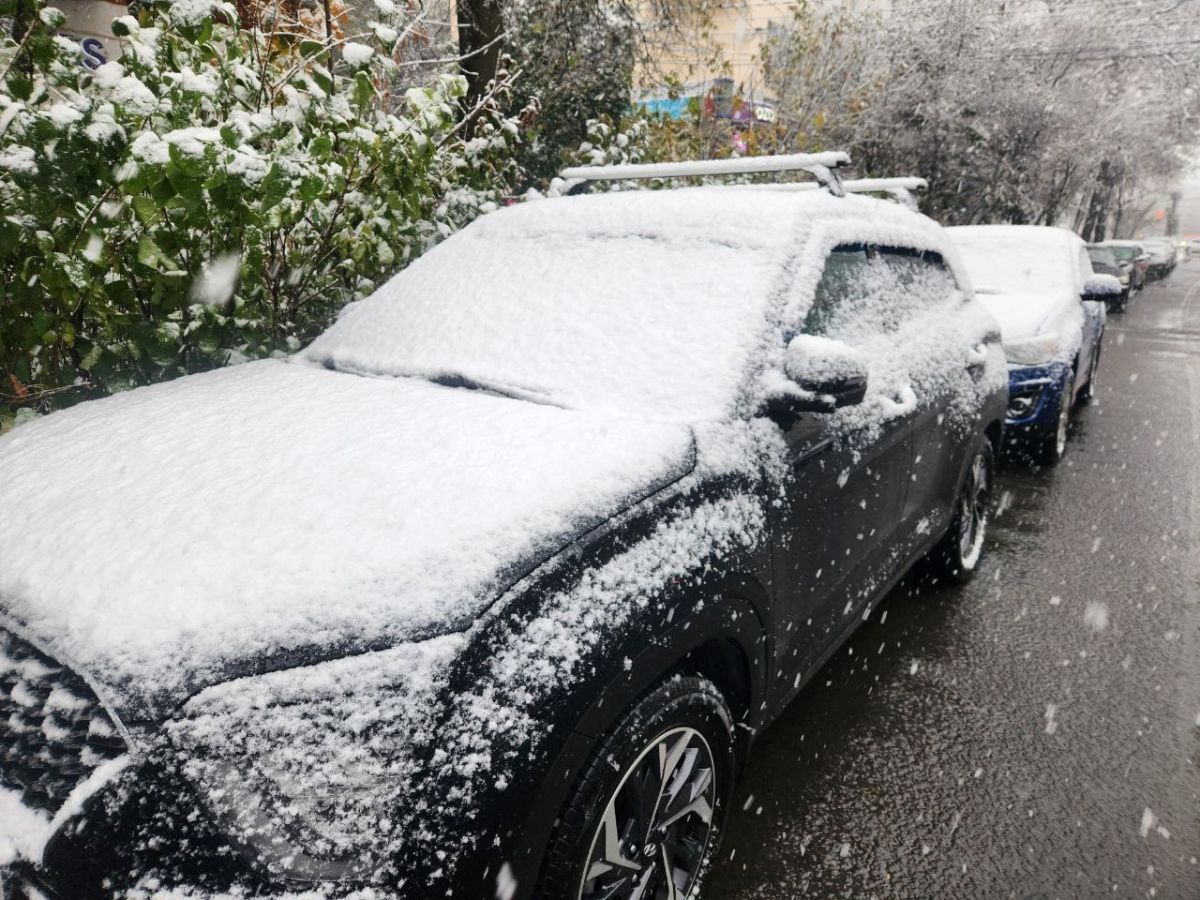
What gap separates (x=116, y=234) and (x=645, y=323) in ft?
6.83

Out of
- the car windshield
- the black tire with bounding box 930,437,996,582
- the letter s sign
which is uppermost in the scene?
the letter s sign

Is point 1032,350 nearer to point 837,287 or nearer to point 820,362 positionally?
point 837,287

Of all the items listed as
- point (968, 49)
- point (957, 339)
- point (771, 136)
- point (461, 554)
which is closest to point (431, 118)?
point (957, 339)

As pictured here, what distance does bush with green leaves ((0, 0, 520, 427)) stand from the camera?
2.54m

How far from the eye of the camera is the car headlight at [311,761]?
126cm

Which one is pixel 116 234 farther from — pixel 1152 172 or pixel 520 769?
pixel 1152 172

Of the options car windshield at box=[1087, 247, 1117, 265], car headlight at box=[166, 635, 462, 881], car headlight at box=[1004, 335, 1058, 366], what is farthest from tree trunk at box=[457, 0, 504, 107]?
car windshield at box=[1087, 247, 1117, 265]

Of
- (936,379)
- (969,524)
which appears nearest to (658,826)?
(936,379)

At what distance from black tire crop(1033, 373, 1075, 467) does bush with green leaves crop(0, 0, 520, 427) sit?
4.70 metres

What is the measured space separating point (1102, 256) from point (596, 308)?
965 inches

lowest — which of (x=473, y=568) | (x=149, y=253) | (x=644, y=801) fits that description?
(x=644, y=801)

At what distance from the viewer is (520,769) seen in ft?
4.60

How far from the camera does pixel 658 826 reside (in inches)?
72.7

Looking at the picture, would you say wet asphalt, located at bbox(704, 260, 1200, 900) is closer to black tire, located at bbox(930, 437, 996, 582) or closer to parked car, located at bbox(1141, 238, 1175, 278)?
black tire, located at bbox(930, 437, 996, 582)
